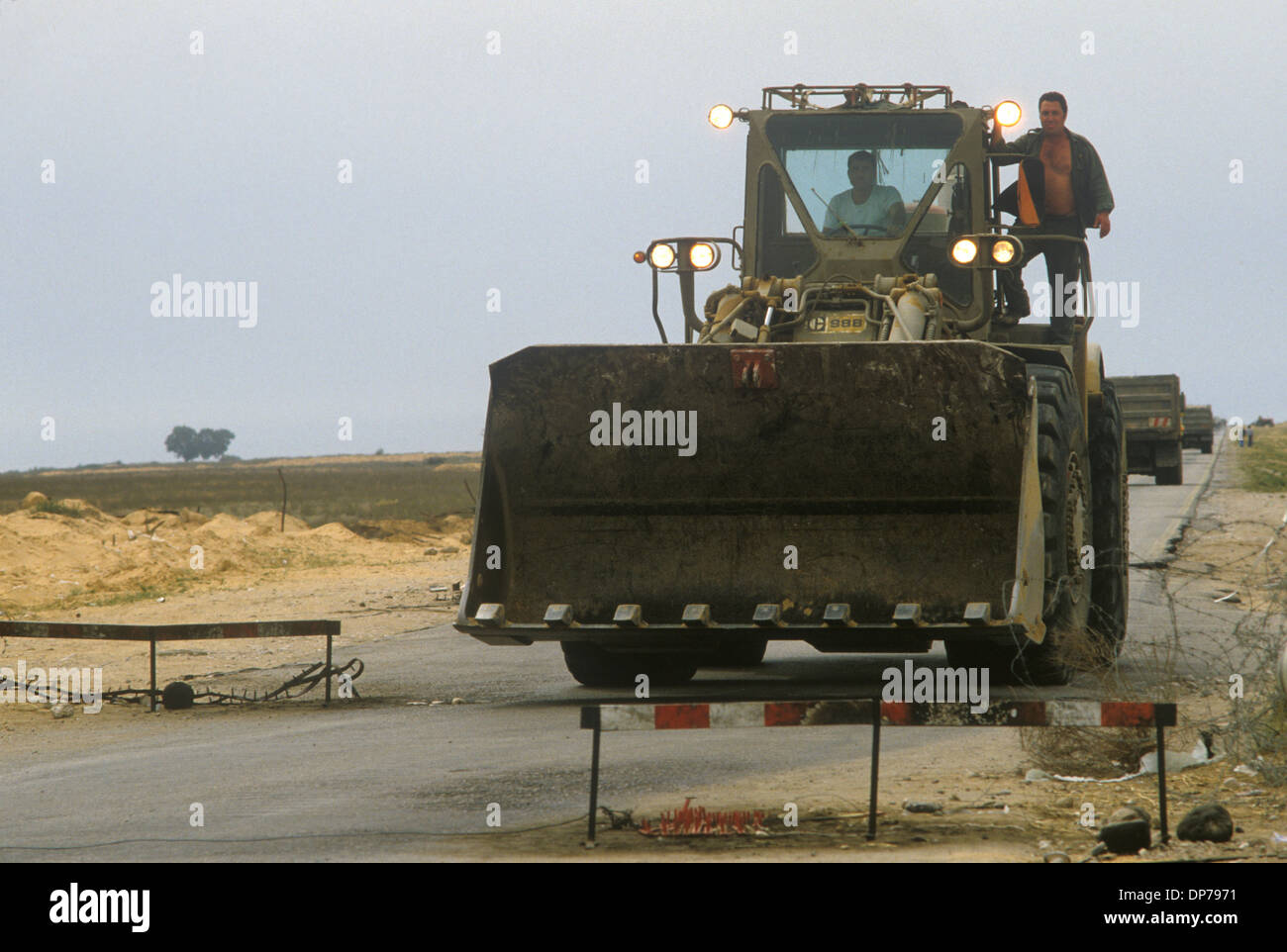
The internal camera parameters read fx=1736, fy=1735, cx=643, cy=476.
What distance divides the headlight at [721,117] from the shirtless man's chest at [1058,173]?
2186mm

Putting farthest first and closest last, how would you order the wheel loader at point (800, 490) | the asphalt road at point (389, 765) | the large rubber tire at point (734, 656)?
the large rubber tire at point (734, 656) → the wheel loader at point (800, 490) → the asphalt road at point (389, 765)

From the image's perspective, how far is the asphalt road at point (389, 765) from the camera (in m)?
7.39

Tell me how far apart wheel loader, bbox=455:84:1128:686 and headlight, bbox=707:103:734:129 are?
3.26ft

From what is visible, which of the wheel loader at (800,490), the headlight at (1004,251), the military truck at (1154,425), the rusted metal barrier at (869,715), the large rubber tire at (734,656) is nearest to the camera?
the rusted metal barrier at (869,715)

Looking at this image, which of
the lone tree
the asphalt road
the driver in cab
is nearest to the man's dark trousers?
the driver in cab

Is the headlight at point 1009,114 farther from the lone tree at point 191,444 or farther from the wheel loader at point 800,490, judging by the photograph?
the lone tree at point 191,444

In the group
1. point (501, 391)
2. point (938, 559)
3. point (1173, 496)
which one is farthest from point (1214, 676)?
point (1173, 496)

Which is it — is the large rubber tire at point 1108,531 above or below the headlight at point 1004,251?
below

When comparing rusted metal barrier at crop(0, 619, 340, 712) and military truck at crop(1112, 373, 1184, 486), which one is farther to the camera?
military truck at crop(1112, 373, 1184, 486)

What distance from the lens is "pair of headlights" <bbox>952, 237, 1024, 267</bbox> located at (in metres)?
10.9

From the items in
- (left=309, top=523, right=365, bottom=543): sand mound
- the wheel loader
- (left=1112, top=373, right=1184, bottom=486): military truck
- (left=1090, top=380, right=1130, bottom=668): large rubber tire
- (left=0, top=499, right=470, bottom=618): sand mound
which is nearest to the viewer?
the wheel loader
